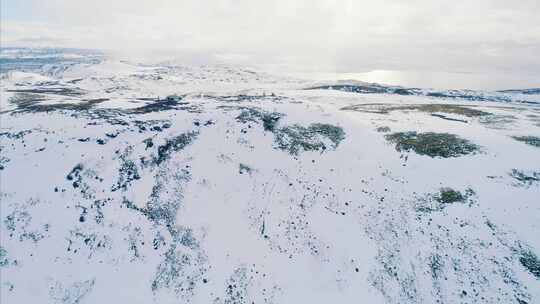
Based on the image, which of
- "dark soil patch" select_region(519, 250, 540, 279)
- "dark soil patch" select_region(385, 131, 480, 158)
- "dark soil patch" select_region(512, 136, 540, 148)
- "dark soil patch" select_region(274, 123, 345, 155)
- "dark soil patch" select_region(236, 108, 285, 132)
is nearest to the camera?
"dark soil patch" select_region(519, 250, 540, 279)

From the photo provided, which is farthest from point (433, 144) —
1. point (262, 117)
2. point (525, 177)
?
point (262, 117)

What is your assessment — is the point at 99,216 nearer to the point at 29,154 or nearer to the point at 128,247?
the point at 128,247

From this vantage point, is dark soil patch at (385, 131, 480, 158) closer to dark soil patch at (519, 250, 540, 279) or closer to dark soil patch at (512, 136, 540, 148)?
dark soil patch at (512, 136, 540, 148)

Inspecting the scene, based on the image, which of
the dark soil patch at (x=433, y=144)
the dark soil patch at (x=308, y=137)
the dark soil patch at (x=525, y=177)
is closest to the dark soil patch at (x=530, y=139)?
the dark soil patch at (x=433, y=144)

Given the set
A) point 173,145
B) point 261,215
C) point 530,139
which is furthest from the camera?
point 530,139

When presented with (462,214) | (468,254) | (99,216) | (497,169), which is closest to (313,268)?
(468,254)

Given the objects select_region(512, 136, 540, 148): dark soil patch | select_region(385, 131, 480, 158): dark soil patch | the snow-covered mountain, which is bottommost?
the snow-covered mountain

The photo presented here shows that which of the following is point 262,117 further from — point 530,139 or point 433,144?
point 530,139

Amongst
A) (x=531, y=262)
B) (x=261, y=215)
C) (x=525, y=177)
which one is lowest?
(x=261, y=215)

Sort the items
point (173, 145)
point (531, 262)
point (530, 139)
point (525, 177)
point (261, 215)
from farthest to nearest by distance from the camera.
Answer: point (530, 139) < point (173, 145) < point (525, 177) < point (261, 215) < point (531, 262)

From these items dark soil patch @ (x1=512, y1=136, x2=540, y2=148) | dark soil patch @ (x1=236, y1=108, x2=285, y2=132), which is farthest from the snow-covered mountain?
dark soil patch @ (x1=236, y1=108, x2=285, y2=132)

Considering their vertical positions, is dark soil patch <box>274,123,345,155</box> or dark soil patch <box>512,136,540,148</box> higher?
dark soil patch <box>512,136,540,148</box>
